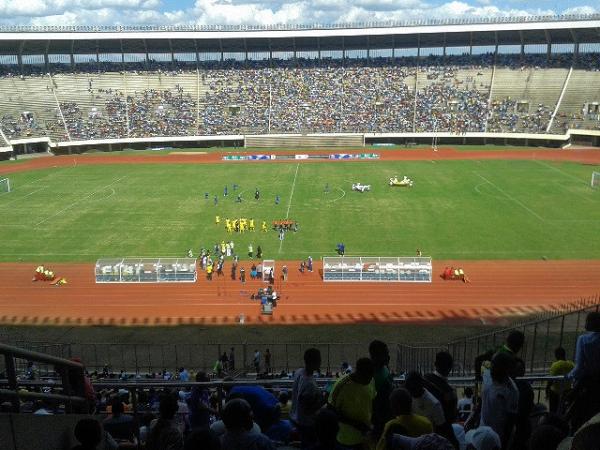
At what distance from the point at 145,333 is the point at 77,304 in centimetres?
530

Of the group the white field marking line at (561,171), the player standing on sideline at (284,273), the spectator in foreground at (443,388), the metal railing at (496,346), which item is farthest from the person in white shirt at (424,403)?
the white field marking line at (561,171)

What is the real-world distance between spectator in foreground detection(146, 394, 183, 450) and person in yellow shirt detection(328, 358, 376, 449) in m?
1.52

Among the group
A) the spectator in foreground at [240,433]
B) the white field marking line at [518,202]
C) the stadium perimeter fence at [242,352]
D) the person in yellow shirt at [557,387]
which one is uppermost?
the spectator in foreground at [240,433]

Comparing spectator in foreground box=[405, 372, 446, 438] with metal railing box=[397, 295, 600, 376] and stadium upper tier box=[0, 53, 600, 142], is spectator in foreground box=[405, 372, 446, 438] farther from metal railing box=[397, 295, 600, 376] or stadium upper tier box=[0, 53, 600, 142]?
stadium upper tier box=[0, 53, 600, 142]

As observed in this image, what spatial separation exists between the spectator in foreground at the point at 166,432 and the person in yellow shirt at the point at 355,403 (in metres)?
1.52

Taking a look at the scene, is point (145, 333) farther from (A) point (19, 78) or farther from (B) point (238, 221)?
(A) point (19, 78)

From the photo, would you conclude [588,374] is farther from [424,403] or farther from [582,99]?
[582,99]

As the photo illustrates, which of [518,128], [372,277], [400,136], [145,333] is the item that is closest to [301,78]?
[400,136]

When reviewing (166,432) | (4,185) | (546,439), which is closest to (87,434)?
(166,432)

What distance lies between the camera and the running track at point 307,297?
23188 millimetres

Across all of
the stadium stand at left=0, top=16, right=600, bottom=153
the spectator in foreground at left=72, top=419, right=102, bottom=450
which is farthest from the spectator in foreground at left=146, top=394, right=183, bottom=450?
the stadium stand at left=0, top=16, right=600, bottom=153

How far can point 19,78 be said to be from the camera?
72312 millimetres

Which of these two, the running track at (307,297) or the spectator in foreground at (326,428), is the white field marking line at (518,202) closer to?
the running track at (307,297)

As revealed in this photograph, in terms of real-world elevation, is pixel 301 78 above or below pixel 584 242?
above
